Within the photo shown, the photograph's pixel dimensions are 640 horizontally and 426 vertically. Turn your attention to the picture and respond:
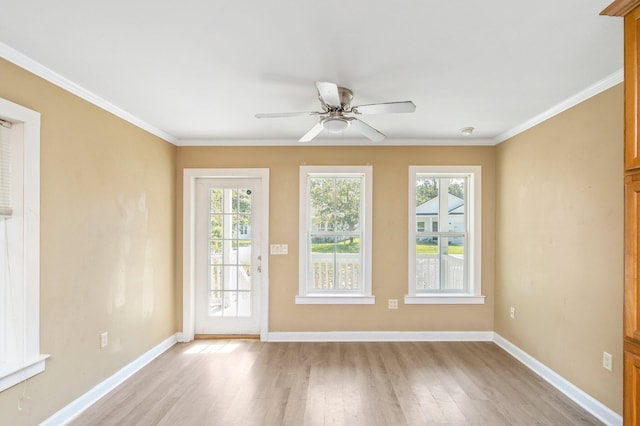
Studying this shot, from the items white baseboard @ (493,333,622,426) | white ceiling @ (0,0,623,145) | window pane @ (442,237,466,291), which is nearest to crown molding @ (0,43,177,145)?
white ceiling @ (0,0,623,145)

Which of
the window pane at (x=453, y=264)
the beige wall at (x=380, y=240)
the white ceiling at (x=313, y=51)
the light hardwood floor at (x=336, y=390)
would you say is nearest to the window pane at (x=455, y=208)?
the window pane at (x=453, y=264)

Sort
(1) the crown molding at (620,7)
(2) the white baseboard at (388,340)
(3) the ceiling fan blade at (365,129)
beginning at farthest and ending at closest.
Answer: (3) the ceiling fan blade at (365,129) → (2) the white baseboard at (388,340) → (1) the crown molding at (620,7)

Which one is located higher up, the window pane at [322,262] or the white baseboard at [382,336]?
the window pane at [322,262]

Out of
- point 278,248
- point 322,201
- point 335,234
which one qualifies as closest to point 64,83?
point 278,248

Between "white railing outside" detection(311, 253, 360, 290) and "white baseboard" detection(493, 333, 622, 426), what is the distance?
6.09 feet

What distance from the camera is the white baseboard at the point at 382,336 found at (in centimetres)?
420

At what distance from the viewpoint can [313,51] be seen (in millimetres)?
2031

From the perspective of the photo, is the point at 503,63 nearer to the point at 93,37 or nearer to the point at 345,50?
the point at 345,50

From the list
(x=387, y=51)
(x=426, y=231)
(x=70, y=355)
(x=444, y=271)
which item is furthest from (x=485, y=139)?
(x=70, y=355)

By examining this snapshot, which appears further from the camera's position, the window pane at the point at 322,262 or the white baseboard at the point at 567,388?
the window pane at the point at 322,262

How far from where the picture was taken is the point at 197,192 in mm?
4371

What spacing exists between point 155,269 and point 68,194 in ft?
4.80

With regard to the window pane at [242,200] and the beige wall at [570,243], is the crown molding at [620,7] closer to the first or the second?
the beige wall at [570,243]

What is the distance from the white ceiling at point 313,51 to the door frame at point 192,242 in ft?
3.84
